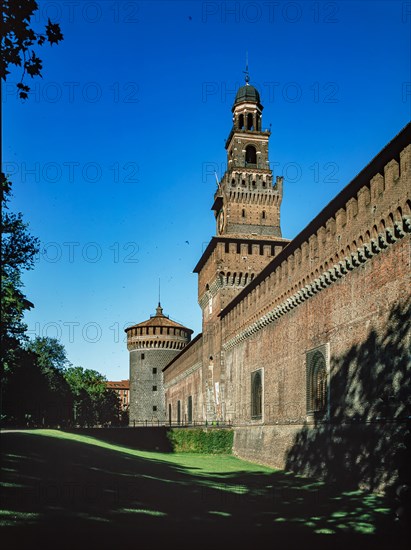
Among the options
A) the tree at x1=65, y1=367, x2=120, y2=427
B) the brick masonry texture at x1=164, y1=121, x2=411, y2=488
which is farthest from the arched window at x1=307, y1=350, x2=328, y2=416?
the tree at x1=65, y1=367, x2=120, y2=427

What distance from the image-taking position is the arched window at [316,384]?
60.4 ft

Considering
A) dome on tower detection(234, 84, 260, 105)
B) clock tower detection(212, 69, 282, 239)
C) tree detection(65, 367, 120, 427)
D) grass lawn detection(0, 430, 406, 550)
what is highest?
dome on tower detection(234, 84, 260, 105)

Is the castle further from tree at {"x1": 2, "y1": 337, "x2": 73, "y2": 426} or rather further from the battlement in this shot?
tree at {"x1": 2, "y1": 337, "x2": 73, "y2": 426}

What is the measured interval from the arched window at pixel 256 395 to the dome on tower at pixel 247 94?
819 inches

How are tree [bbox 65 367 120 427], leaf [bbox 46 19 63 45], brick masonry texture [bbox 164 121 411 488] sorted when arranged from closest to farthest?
leaf [bbox 46 19 63 45], brick masonry texture [bbox 164 121 411 488], tree [bbox 65 367 120 427]

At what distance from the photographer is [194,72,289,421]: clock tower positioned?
115 feet

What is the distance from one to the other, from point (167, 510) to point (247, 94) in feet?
108

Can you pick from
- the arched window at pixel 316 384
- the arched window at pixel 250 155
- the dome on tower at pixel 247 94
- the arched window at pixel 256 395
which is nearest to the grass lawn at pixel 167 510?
the arched window at pixel 316 384

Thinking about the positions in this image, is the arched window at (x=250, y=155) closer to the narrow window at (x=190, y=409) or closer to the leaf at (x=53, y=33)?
the narrow window at (x=190, y=409)

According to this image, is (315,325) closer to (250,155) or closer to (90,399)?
(250,155)

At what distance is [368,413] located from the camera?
49.1 feet

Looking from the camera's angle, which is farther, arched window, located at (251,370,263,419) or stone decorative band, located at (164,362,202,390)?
stone decorative band, located at (164,362,202,390)

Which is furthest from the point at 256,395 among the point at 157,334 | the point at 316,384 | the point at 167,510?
the point at 157,334

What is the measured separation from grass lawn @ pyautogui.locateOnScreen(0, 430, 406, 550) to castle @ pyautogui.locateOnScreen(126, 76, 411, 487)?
1678 mm
